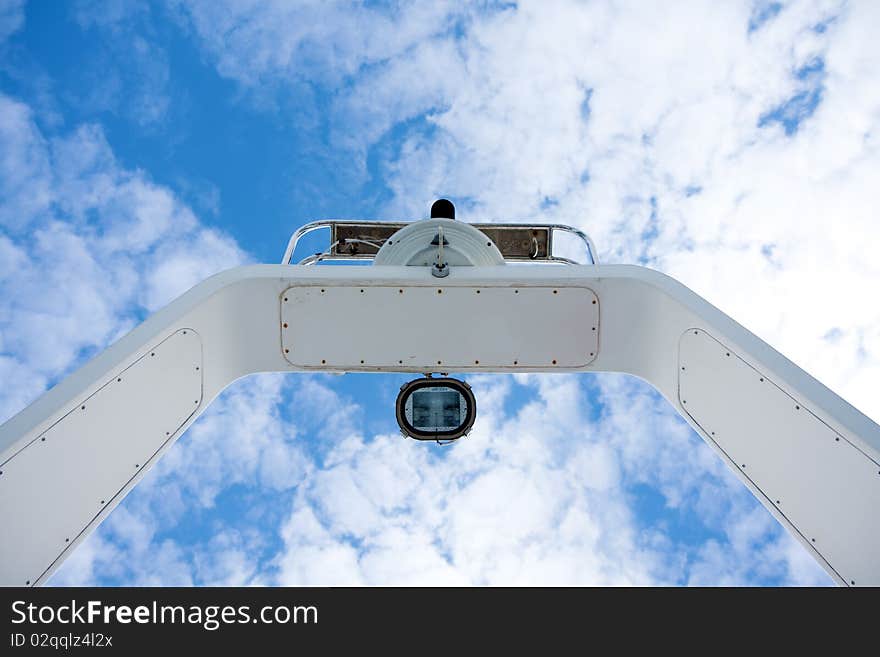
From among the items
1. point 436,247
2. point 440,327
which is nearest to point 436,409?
point 440,327

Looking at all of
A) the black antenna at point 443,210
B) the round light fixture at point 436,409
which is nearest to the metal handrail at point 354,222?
the black antenna at point 443,210

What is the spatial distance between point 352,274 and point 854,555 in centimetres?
168

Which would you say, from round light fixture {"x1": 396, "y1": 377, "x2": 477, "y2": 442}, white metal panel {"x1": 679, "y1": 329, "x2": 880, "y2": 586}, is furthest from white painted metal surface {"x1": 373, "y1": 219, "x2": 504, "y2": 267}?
white metal panel {"x1": 679, "y1": 329, "x2": 880, "y2": 586}

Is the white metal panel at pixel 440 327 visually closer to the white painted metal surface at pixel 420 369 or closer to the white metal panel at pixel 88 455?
the white painted metal surface at pixel 420 369

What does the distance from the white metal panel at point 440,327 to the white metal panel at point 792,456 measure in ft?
1.42

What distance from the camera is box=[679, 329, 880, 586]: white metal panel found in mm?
1373

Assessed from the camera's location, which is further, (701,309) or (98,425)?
(701,309)

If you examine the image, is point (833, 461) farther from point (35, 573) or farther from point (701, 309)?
point (35, 573)

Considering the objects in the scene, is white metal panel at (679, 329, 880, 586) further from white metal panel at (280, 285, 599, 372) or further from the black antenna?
the black antenna

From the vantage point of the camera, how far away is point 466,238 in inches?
101

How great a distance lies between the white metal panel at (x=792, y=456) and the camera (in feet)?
4.50

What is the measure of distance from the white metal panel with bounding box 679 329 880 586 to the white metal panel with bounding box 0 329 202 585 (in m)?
1.76
